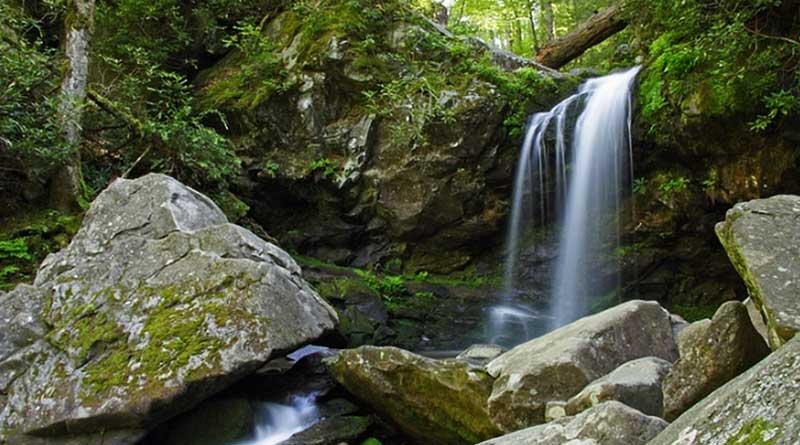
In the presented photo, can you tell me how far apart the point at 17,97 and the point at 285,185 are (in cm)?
456

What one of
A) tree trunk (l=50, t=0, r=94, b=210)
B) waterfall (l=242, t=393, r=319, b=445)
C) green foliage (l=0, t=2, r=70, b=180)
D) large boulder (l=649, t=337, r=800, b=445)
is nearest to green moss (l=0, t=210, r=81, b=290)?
tree trunk (l=50, t=0, r=94, b=210)

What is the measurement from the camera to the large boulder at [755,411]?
139 centimetres

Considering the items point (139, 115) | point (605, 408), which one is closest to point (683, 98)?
point (605, 408)

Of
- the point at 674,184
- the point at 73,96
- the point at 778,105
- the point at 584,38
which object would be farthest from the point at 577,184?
the point at 73,96

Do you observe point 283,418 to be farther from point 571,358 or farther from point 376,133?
point 376,133

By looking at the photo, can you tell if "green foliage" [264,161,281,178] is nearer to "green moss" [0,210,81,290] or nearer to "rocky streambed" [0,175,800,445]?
"green moss" [0,210,81,290]

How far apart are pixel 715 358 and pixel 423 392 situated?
2.39 meters

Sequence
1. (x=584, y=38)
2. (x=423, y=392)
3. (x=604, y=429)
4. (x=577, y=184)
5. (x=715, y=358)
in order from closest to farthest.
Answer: (x=604, y=429)
(x=715, y=358)
(x=423, y=392)
(x=577, y=184)
(x=584, y=38)

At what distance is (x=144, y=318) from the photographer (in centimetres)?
477

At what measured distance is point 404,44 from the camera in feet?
34.1

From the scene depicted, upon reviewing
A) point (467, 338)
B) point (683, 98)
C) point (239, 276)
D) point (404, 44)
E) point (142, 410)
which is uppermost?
point (404, 44)

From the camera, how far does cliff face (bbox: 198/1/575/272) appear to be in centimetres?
977

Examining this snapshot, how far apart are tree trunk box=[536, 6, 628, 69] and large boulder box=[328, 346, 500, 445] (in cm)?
1003

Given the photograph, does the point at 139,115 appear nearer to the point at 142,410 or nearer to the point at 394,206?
the point at 394,206
